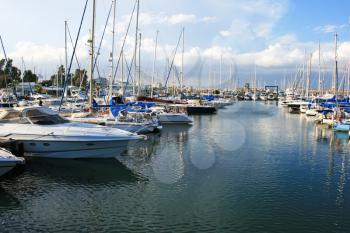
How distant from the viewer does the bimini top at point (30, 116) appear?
25.0 meters

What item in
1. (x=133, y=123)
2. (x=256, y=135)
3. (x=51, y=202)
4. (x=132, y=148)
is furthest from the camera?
(x=256, y=135)

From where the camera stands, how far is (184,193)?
1888 centimetres

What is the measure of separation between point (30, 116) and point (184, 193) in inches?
488

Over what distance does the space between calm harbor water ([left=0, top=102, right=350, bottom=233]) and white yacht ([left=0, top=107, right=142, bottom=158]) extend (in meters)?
0.74

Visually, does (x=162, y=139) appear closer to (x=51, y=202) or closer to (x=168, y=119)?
(x=168, y=119)

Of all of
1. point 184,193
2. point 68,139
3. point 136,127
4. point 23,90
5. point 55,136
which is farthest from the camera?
point 23,90

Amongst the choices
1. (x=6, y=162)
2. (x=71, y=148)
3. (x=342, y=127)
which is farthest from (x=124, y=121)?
(x=342, y=127)

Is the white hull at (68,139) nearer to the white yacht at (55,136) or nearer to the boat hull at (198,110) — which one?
the white yacht at (55,136)

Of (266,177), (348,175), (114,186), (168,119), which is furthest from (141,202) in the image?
(168,119)

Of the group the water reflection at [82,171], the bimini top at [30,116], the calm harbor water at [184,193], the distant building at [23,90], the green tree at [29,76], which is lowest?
the calm harbor water at [184,193]

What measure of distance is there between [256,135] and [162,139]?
11.8 metres

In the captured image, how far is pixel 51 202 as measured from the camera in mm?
17188

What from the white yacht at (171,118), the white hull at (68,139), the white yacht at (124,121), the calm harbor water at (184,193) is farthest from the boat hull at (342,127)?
the white hull at (68,139)

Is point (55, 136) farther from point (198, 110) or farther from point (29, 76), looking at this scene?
point (29, 76)
